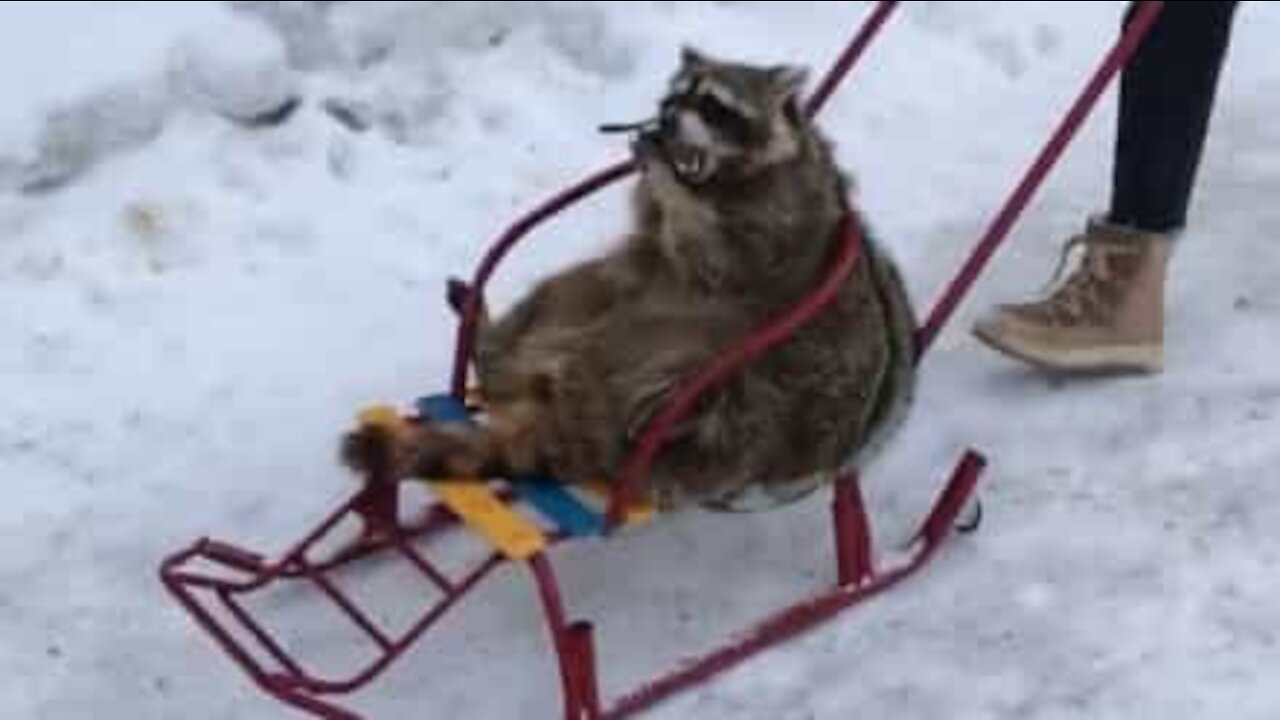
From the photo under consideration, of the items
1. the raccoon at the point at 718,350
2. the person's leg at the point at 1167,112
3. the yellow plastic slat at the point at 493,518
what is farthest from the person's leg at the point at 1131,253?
the yellow plastic slat at the point at 493,518

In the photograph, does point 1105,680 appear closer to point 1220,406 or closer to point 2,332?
point 1220,406

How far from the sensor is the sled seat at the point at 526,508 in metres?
3.19

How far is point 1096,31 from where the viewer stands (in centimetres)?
575

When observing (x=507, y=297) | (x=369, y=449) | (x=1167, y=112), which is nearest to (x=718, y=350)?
(x=369, y=449)

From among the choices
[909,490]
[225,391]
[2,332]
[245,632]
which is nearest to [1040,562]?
[909,490]

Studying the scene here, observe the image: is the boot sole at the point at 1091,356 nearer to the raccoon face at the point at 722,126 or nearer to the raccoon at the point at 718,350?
the raccoon at the point at 718,350

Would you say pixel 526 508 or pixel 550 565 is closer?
pixel 526 508

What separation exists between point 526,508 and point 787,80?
0.72 metres

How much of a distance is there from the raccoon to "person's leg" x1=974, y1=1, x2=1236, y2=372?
2.16 ft

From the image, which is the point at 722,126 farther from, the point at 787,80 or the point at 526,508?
the point at 526,508

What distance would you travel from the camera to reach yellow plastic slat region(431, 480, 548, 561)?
3.17m

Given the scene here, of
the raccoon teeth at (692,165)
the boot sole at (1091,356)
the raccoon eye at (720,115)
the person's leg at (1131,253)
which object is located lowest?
the boot sole at (1091,356)

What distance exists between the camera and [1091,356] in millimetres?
4098

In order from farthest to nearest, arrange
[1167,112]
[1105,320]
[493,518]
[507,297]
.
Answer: [507,297] → [1105,320] → [1167,112] → [493,518]
